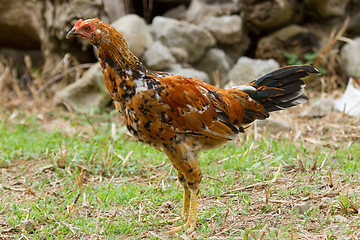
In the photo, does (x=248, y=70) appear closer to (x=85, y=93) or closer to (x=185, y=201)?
(x=85, y=93)

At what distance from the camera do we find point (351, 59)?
22.1ft

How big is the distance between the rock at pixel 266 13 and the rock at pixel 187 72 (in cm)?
142

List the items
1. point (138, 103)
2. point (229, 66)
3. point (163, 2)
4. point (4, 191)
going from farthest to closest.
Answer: point (163, 2) < point (229, 66) < point (4, 191) < point (138, 103)

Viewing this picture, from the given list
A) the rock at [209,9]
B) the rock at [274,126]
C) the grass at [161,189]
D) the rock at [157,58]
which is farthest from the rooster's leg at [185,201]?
the rock at [209,9]

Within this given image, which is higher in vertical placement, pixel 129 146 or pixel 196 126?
pixel 196 126

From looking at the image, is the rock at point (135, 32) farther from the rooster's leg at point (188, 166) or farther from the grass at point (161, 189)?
the rooster's leg at point (188, 166)

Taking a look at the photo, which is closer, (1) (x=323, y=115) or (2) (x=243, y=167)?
(2) (x=243, y=167)

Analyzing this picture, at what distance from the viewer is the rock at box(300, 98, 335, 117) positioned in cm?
572

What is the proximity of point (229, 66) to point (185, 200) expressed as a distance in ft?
15.0

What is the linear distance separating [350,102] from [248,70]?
64.5 inches

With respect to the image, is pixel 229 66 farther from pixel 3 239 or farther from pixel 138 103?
pixel 3 239

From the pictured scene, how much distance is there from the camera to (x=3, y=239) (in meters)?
2.82

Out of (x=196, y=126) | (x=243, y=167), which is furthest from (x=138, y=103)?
(x=243, y=167)

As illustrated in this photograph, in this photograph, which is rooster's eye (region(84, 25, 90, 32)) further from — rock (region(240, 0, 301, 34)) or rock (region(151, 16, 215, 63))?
rock (region(240, 0, 301, 34))
